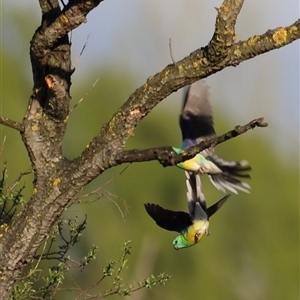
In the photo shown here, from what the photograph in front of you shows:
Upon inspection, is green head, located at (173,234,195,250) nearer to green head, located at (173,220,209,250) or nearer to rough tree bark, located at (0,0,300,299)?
green head, located at (173,220,209,250)

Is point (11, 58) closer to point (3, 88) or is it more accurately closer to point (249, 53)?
point (3, 88)

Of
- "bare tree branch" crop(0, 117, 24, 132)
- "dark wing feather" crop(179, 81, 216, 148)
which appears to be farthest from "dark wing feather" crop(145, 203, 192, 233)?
"bare tree branch" crop(0, 117, 24, 132)

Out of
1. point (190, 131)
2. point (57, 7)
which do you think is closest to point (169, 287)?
point (190, 131)

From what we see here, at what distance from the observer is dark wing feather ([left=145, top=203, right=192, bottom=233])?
3.15 m

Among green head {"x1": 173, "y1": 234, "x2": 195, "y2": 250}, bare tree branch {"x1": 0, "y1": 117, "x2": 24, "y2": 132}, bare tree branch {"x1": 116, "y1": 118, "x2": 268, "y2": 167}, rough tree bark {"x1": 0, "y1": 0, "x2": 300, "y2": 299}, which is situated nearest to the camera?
bare tree branch {"x1": 116, "y1": 118, "x2": 268, "y2": 167}

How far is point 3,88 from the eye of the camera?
11.0 m

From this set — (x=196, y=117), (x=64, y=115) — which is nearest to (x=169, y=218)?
(x=196, y=117)

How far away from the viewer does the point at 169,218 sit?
3227mm

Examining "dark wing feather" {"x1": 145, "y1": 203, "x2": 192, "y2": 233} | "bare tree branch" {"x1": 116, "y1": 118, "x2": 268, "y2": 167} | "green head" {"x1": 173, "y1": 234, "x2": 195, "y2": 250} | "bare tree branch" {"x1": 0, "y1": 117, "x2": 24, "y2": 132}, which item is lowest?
"bare tree branch" {"x1": 116, "y1": 118, "x2": 268, "y2": 167}

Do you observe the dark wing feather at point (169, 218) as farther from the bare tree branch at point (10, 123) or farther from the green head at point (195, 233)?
the bare tree branch at point (10, 123)

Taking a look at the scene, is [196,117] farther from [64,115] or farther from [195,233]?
[64,115]

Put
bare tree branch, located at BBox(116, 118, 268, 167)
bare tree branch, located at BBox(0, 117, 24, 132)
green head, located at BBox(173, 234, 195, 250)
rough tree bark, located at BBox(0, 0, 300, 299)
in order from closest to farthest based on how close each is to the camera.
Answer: bare tree branch, located at BBox(116, 118, 268, 167) → rough tree bark, located at BBox(0, 0, 300, 299) → bare tree branch, located at BBox(0, 117, 24, 132) → green head, located at BBox(173, 234, 195, 250)

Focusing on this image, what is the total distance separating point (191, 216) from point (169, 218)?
113 millimetres

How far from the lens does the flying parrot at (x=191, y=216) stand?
10.3 ft
